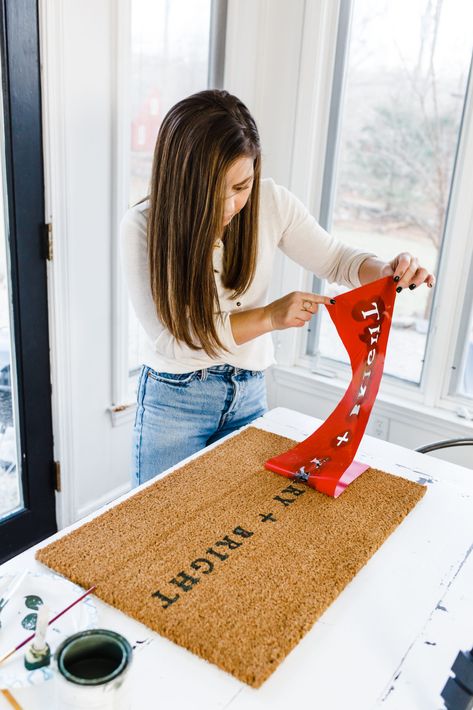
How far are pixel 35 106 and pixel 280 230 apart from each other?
2.85 feet

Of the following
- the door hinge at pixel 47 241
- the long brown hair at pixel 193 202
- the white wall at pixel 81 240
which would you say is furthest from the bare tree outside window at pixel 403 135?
the door hinge at pixel 47 241

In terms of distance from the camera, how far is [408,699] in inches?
33.1

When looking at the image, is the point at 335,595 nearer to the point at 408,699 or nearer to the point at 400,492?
the point at 408,699

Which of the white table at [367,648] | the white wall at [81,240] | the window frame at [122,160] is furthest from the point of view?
the window frame at [122,160]

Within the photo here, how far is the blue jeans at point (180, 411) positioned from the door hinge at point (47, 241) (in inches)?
26.9

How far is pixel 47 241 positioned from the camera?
2.05 m

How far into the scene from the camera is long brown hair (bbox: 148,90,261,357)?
1378 mm

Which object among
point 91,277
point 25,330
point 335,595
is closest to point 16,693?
point 335,595

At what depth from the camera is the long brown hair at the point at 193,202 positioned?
1.38m

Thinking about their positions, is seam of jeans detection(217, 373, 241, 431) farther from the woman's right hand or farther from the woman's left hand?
the woman's left hand

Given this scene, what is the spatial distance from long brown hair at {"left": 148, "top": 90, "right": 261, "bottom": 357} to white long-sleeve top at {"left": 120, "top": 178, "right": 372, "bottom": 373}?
0.04m

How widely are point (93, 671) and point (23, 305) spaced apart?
1.50 m

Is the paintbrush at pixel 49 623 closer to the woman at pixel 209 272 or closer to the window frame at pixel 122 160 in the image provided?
the woman at pixel 209 272

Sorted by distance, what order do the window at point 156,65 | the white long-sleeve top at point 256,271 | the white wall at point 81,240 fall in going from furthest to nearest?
1. the window at point 156,65
2. the white wall at point 81,240
3. the white long-sleeve top at point 256,271
